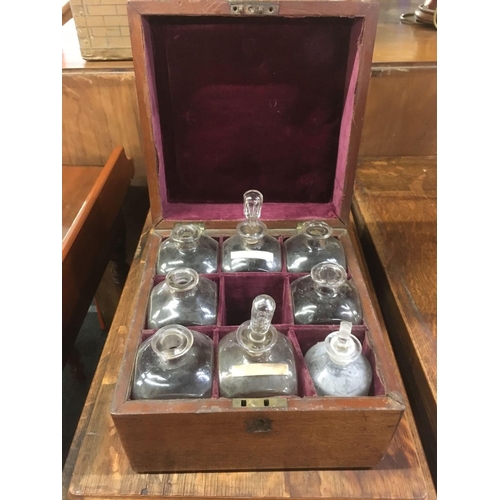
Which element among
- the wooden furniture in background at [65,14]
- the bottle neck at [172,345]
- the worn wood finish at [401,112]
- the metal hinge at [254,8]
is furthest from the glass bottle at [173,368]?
the wooden furniture in background at [65,14]

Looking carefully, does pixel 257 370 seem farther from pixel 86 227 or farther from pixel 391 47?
pixel 391 47

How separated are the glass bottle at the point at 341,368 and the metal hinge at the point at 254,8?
1.98ft

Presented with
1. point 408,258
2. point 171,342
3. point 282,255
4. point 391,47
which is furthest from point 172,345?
point 391,47

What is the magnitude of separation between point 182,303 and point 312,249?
0.33 metres

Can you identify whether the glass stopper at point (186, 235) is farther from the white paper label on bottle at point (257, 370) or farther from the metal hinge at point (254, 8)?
the metal hinge at point (254, 8)

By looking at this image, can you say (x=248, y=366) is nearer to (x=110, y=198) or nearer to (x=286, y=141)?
(x=286, y=141)

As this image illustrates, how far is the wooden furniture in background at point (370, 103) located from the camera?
1.34m

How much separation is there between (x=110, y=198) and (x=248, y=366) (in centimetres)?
88

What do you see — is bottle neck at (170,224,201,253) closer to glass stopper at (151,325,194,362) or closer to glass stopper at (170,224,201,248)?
glass stopper at (170,224,201,248)

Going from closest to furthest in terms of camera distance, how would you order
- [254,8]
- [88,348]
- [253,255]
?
1. [254,8]
2. [253,255]
3. [88,348]

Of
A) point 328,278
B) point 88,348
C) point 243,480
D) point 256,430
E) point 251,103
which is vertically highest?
point 251,103

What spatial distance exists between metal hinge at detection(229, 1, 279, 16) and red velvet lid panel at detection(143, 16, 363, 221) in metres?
0.13

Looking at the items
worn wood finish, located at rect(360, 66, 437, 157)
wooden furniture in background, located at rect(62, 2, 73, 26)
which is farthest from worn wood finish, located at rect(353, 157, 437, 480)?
wooden furniture in background, located at rect(62, 2, 73, 26)

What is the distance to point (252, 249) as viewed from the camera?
1006 millimetres
